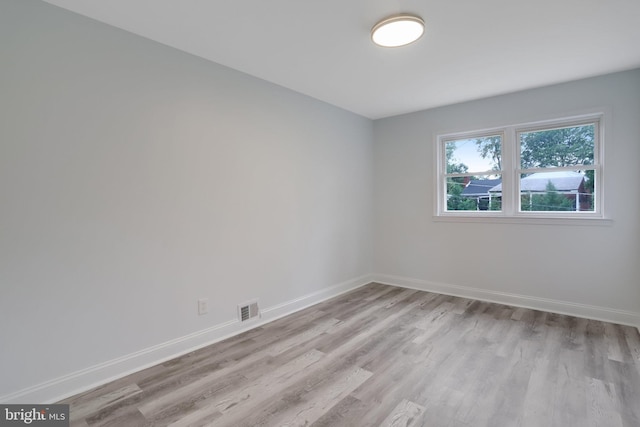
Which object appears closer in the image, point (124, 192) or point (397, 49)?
point (124, 192)

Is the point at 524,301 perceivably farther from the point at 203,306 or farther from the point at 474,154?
the point at 203,306

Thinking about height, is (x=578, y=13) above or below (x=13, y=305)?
above

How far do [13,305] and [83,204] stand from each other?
688mm

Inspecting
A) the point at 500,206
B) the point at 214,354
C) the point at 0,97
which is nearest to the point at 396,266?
the point at 500,206

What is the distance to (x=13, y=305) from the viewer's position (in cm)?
179

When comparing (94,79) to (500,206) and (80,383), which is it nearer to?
(80,383)

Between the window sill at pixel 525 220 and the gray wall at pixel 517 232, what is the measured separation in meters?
0.04

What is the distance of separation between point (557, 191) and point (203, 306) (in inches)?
154

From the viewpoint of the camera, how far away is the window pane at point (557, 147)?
325 centimetres

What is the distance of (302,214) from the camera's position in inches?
141

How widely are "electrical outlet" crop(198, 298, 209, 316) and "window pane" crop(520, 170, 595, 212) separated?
3.62m
